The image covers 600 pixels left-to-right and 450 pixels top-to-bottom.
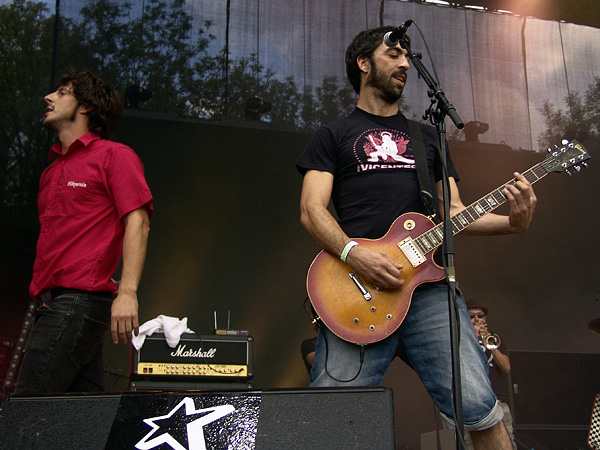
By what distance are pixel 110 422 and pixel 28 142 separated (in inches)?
180

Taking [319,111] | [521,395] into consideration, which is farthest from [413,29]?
[521,395]

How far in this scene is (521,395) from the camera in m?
5.72

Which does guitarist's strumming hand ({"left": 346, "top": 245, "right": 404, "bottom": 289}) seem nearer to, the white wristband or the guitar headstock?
the white wristband

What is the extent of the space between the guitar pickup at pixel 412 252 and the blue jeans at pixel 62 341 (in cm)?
125

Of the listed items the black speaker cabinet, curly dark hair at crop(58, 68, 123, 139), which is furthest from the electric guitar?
curly dark hair at crop(58, 68, 123, 139)

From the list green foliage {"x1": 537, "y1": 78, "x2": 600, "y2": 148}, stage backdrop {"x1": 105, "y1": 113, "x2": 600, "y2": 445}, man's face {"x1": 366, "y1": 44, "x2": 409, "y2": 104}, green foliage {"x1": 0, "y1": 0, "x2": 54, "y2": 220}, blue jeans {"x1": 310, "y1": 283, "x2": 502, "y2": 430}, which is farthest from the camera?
stage backdrop {"x1": 105, "y1": 113, "x2": 600, "y2": 445}

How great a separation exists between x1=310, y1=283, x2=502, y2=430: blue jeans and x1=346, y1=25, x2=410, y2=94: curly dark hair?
1.16m

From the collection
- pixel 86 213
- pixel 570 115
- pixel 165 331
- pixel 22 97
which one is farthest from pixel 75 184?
pixel 570 115

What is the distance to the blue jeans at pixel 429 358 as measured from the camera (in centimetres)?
219

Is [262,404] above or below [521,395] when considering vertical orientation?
above

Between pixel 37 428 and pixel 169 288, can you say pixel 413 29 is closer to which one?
pixel 169 288

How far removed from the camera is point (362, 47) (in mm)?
2994

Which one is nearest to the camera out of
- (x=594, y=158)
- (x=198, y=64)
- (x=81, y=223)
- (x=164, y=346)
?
(x=81, y=223)

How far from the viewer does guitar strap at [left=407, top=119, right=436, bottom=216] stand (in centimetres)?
258
